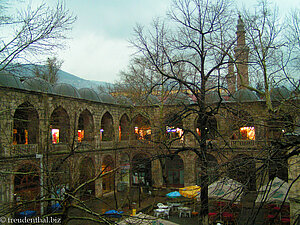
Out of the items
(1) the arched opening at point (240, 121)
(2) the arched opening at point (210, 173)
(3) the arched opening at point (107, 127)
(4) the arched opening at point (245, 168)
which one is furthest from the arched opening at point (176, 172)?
(4) the arched opening at point (245, 168)

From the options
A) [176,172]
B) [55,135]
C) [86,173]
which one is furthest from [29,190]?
[176,172]

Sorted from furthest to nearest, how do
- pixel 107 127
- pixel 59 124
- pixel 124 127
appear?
1. pixel 124 127
2. pixel 107 127
3. pixel 59 124

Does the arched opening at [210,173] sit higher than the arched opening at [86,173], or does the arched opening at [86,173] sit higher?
the arched opening at [210,173]

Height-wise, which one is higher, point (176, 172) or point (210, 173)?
point (210, 173)

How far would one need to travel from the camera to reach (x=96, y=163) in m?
22.2

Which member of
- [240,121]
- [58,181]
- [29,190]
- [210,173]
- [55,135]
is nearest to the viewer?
[210,173]

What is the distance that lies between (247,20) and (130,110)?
1558cm

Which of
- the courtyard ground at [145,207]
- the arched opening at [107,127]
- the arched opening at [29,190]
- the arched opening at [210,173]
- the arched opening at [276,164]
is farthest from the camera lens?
the arched opening at [107,127]

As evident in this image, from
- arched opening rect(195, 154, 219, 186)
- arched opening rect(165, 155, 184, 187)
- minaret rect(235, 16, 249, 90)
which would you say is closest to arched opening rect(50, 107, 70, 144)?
arched opening rect(165, 155, 184, 187)

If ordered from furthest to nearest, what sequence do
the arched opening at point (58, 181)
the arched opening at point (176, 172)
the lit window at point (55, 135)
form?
the arched opening at point (176, 172)
the lit window at point (55, 135)
the arched opening at point (58, 181)

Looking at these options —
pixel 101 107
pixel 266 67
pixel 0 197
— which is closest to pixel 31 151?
pixel 0 197

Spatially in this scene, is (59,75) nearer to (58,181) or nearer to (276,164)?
(58,181)

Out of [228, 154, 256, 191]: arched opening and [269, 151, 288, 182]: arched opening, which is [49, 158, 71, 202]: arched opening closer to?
Answer: [228, 154, 256, 191]: arched opening

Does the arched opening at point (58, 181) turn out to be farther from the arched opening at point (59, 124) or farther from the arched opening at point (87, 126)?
the arched opening at point (87, 126)
